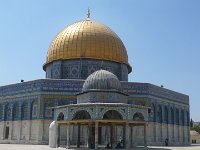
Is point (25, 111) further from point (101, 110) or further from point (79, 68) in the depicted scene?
point (101, 110)

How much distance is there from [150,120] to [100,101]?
9528mm

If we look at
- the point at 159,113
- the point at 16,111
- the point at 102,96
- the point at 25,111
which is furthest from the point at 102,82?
the point at 16,111

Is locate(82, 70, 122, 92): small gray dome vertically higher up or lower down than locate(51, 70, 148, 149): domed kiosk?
higher up

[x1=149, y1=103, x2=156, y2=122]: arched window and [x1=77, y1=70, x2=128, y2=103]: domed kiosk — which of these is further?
[x1=149, y1=103, x2=156, y2=122]: arched window

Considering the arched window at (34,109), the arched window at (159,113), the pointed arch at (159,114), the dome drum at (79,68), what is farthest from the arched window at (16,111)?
the arched window at (159,113)

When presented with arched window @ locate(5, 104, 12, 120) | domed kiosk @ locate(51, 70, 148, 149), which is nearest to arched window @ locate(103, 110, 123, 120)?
domed kiosk @ locate(51, 70, 148, 149)

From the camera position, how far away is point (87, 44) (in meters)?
30.4

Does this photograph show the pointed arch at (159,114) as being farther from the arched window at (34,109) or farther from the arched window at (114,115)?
the arched window at (34,109)

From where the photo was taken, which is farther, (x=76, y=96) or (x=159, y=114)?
(x=159, y=114)

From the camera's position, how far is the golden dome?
30.2 metres

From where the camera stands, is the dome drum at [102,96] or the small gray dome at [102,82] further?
the small gray dome at [102,82]

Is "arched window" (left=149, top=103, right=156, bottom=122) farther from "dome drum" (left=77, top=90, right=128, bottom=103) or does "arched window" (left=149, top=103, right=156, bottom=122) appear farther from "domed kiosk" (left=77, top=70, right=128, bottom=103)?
"dome drum" (left=77, top=90, right=128, bottom=103)

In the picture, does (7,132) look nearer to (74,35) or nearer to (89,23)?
(74,35)

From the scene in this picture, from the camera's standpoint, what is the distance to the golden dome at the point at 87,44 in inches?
1188
